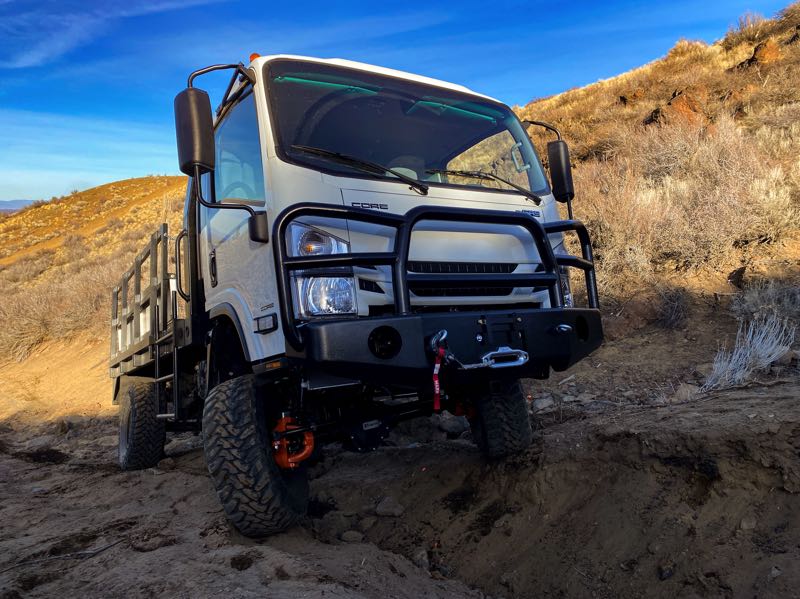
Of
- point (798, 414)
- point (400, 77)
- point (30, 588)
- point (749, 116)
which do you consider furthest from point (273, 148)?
point (749, 116)

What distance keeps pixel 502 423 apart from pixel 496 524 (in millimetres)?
797

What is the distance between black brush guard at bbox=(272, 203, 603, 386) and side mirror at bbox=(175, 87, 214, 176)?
55 cm

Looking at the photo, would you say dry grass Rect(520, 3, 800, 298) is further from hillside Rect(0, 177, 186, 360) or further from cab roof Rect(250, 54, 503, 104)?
hillside Rect(0, 177, 186, 360)

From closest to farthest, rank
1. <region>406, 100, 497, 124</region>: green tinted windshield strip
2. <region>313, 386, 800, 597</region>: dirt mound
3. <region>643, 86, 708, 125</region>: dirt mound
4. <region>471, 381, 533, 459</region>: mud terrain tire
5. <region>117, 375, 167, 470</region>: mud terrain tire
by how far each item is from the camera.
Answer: <region>313, 386, 800, 597</region>: dirt mound < <region>406, 100, 497, 124</region>: green tinted windshield strip < <region>471, 381, 533, 459</region>: mud terrain tire < <region>117, 375, 167, 470</region>: mud terrain tire < <region>643, 86, 708, 125</region>: dirt mound

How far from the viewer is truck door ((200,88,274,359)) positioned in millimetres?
3170

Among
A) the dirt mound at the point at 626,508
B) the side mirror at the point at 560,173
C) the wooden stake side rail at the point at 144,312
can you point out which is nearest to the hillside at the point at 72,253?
the wooden stake side rail at the point at 144,312

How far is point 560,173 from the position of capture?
169 inches

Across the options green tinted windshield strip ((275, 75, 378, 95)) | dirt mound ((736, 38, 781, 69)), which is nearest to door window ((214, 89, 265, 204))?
green tinted windshield strip ((275, 75, 378, 95))

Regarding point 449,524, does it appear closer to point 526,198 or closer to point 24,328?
point 526,198

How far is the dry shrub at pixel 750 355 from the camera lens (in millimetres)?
5030

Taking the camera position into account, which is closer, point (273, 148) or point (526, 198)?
point (273, 148)

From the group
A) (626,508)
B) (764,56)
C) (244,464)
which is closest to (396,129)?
(244,464)

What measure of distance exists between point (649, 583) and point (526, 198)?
7.38ft

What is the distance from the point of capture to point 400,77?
3.83 metres
